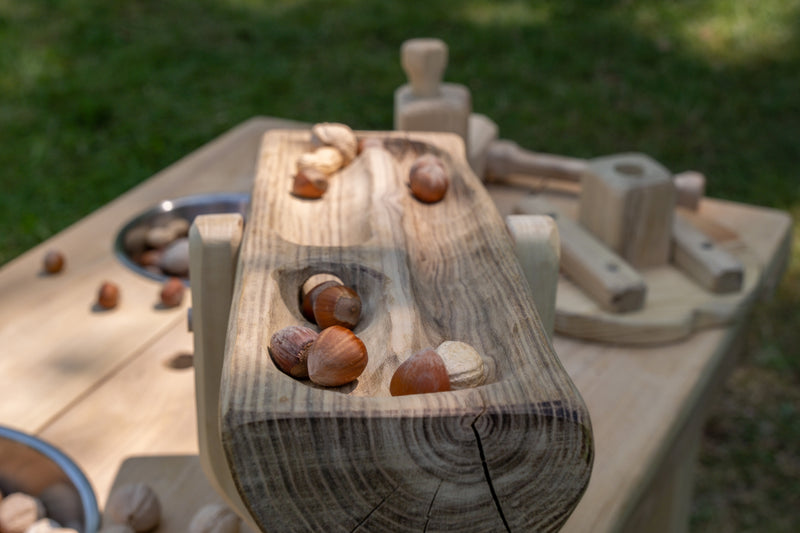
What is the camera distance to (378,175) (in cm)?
86

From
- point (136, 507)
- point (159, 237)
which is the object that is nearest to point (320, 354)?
point (136, 507)

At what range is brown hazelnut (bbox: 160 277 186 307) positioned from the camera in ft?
→ 3.76

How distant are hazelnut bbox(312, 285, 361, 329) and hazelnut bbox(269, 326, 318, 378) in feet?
0.18

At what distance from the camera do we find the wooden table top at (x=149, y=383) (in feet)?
2.85

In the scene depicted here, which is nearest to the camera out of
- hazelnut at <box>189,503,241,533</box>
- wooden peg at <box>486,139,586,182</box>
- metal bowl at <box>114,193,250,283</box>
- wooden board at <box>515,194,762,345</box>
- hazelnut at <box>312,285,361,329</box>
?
hazelnut at <box>312,285,361,329</box>

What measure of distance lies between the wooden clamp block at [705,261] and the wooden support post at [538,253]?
518mm

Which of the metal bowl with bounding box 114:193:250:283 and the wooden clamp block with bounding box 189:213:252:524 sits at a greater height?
the wooden clamp block with bounding box 189:213:252:524

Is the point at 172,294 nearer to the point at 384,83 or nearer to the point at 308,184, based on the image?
the point at 308,184

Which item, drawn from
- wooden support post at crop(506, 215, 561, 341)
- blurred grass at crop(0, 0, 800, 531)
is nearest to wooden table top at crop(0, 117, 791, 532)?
wooden support post at crop(506, 215, 561, 341)

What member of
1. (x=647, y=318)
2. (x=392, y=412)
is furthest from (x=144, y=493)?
(x=647, y=318)

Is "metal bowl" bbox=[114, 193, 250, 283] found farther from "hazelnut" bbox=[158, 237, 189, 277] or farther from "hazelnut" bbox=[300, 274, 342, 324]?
"hazelnut" bbox=[300, 274, 342, 324]

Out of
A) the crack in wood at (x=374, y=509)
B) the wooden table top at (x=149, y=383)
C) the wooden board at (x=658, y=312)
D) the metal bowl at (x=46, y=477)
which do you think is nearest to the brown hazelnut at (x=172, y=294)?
the wooden table top at (x=149, y=383)

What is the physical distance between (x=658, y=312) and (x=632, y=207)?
0.15 meters

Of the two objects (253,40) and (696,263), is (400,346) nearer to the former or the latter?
(696,263)
